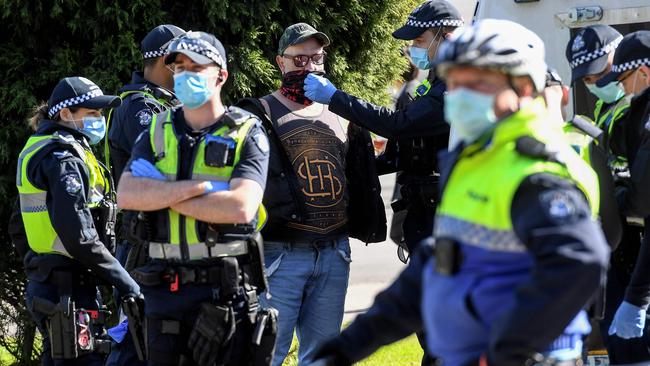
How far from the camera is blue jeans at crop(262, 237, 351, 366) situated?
19.2 ft

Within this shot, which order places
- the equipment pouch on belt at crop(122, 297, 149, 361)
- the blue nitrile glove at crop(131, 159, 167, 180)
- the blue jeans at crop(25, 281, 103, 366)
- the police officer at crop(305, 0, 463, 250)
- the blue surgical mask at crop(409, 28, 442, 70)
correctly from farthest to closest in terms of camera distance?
1. the blue surgical mask at crop(409, 28, 442, 70)
2. the blue jeans at crop(25, 281, 103, 366)
3. the police officer at crop(305, 0, 463, 250)
4. the equipment pouch on belt at crop(122, 297, 149, 361)
5. the blue nitrile glove at crop(131, 159, 167, 180)

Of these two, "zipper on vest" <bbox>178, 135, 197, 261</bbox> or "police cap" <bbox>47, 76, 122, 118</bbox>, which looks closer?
"zipper on vest" <bbox>178, 135, 197, 261</bbox>

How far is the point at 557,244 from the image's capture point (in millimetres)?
2795

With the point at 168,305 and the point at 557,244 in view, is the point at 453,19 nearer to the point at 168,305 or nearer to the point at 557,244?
the point at 168,305

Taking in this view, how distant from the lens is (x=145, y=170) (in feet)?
16.0

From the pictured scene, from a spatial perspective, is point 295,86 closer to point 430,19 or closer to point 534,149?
point 430,19

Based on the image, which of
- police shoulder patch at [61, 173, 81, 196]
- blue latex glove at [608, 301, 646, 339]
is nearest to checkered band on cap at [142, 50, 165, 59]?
police shoulder patch at [61, 173, 81, 196]

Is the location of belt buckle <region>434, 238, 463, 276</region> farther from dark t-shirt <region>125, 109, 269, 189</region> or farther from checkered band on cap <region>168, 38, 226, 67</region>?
checkered band on cap <region>168, 38, 226, 67</region>

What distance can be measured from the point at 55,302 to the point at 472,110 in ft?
12.0

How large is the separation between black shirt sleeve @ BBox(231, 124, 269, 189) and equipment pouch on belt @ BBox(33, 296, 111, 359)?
172 centimetres

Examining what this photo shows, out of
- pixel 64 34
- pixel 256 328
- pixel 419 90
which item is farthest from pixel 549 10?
pixel 64 34

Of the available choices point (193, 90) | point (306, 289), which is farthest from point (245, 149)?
point (306, 289)

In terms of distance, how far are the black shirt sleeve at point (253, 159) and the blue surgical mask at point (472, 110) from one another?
1.88m

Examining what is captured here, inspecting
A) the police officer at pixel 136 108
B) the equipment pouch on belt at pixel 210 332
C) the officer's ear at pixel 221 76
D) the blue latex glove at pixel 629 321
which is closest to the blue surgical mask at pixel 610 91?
the blue latex glove at pixel 629 321
